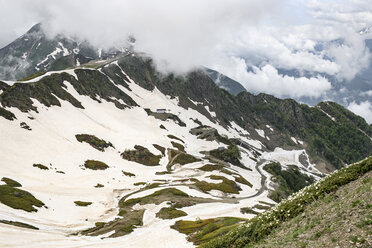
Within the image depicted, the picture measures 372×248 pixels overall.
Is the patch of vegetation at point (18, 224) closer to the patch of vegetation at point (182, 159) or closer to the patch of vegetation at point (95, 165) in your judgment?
the patch of vegetation at point (95, 165)

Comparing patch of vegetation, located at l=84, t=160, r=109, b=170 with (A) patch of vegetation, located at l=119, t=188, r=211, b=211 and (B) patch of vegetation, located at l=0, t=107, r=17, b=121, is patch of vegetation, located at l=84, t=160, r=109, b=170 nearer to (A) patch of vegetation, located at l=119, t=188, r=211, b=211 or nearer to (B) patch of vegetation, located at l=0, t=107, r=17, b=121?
(A) patch of vegetation, located at l=119, t=188, r=211, b=211

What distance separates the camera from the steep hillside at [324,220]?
18.0m

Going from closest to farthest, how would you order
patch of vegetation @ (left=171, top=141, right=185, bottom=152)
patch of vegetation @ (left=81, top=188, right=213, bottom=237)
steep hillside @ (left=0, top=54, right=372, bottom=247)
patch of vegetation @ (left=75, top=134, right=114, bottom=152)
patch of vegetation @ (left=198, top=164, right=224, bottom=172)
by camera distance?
steep hillside @ (left=0, top=54, right=372, bottom=247), patch of vegetation @ (left=81, top=188, right=213, bottom=237), patch of vegetation @ (left=198, top=164, right=224, bottom=172), patch of vegetation @ (left=75, top=134, right=114, bottom=152), patch of vegetation @ (left=171, top=141, right=185, bottom=152)

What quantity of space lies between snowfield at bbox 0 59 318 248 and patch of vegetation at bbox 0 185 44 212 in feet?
7.20

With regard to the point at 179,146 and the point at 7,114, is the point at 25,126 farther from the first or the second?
the point at 179,146

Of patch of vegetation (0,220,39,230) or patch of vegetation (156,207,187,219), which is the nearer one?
patch of vegetation (0,220,39,230)

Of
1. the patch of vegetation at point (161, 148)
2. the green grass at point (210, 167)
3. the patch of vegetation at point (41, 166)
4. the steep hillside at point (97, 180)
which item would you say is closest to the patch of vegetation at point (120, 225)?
the steep hillside at point (97, 180)

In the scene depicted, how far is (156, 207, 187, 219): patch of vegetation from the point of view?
255 feet

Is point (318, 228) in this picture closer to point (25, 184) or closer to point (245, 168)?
point (25, 184)

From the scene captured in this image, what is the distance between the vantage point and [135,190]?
107812mm

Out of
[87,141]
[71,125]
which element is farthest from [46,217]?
[71,125]

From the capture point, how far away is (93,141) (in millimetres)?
152625

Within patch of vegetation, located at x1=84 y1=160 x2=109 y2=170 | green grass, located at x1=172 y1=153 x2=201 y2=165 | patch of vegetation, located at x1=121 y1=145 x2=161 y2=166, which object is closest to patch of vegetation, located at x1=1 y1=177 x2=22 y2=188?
patch of vegetation, located at x1=84 y1=160 x2=109 y2=170

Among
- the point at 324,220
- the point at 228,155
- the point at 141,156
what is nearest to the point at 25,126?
the point at 141,156
